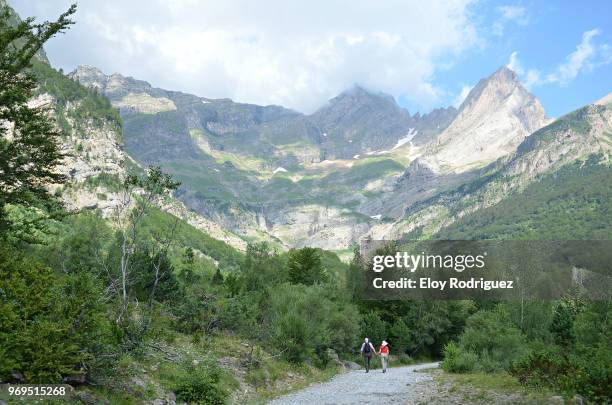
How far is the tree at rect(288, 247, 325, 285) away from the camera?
75.9m

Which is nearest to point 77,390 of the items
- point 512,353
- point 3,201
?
point 3,201

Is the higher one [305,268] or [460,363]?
[305,268]

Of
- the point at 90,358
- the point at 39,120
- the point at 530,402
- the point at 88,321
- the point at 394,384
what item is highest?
the point at 39,120

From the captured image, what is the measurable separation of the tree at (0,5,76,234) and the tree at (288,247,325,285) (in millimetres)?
56081

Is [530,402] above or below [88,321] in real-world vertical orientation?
below

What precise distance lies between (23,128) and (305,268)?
59.3 m

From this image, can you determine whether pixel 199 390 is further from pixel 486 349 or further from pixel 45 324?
pixel 486 349

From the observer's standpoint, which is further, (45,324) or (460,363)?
(460,363)

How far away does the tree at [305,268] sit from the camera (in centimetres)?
7588

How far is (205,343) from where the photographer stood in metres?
29.7

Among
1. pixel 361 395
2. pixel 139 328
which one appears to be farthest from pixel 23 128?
pixel 361 395

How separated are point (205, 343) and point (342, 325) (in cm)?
2109

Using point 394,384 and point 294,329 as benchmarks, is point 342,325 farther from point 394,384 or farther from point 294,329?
point 394,384

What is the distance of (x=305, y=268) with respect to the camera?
77.1 meters
